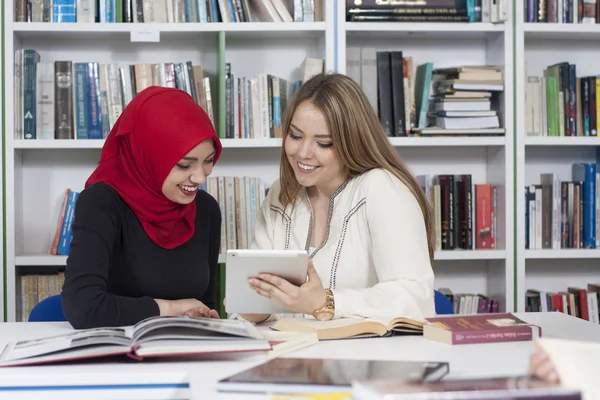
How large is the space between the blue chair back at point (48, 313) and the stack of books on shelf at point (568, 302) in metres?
1.93

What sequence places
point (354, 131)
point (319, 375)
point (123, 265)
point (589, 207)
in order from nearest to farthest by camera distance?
point (319, 375) → point (123, 265) → point (354, 131) → point (589, 207)

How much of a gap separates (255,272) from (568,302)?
2.00 meters

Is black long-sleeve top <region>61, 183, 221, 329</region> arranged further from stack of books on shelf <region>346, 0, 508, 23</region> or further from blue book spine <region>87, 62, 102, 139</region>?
stack of books on shelf <region>346, 0, 508, 23</region>

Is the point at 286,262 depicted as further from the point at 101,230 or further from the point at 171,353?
the point at 101,230

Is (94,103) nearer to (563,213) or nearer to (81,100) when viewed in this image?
(81,100)

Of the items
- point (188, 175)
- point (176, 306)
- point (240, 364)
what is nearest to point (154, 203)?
point (188, 175)

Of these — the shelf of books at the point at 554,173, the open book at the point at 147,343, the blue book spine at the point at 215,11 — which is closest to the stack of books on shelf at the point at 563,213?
the shelf of books at the point at 554,173

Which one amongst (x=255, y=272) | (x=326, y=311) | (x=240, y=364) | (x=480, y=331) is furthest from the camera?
(x=326, y=311)

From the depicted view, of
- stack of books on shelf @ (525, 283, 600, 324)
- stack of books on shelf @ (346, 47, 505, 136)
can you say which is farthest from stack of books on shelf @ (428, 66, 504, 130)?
stack of books on shelf @ (525, 283, 600, 324)

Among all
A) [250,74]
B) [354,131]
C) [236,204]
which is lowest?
[236,204]

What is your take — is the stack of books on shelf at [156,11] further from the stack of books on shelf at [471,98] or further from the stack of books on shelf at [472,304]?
the stack of books on shelf at [472,304]

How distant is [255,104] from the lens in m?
→ 3.01

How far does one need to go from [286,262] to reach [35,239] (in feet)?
6.14

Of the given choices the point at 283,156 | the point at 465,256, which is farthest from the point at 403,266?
the point at 465,256
